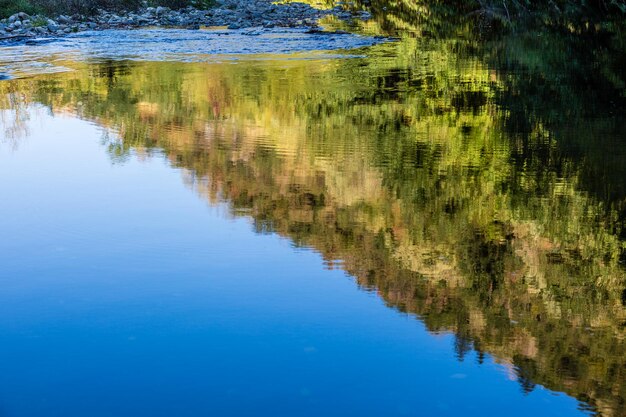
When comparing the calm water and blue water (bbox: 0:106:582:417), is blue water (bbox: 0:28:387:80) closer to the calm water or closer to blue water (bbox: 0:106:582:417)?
the calm water

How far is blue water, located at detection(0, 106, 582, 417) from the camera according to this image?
3600 mm

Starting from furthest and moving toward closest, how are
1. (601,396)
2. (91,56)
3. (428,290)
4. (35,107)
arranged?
(91,56), (35,107), (428,290), (601,396)

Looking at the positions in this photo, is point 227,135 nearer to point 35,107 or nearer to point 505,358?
point 35,107

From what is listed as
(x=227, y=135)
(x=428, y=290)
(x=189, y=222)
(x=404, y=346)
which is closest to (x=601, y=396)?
(x=404, y=346)

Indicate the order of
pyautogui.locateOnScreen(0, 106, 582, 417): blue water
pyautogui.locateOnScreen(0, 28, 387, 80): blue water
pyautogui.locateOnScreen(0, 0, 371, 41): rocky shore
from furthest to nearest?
pyautogui.locateOnScreen(0, 0, 371, 41): rocky shore
pyautogui.locateOnScreen(0, 28, 387, 80): blue water
pyautogui.locateOnScreen(0, 106, 582, 417): blue water

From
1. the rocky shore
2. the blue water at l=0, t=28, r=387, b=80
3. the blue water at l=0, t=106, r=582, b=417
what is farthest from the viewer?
the rocky shore

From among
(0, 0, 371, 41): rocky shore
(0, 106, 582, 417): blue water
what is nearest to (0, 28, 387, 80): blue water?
(0, 0, 371, 41): rocky shore

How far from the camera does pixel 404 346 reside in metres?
4.09

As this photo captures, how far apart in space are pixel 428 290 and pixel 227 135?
4275 mm

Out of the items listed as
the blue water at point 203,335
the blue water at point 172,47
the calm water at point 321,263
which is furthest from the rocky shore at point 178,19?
the blue water at point 203,335

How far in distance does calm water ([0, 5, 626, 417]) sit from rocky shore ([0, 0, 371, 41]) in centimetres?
1269

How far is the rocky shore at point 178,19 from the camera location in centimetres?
2230

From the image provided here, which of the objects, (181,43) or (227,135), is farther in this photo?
(181,43)

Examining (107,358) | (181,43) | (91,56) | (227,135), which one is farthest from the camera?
(181,43)
